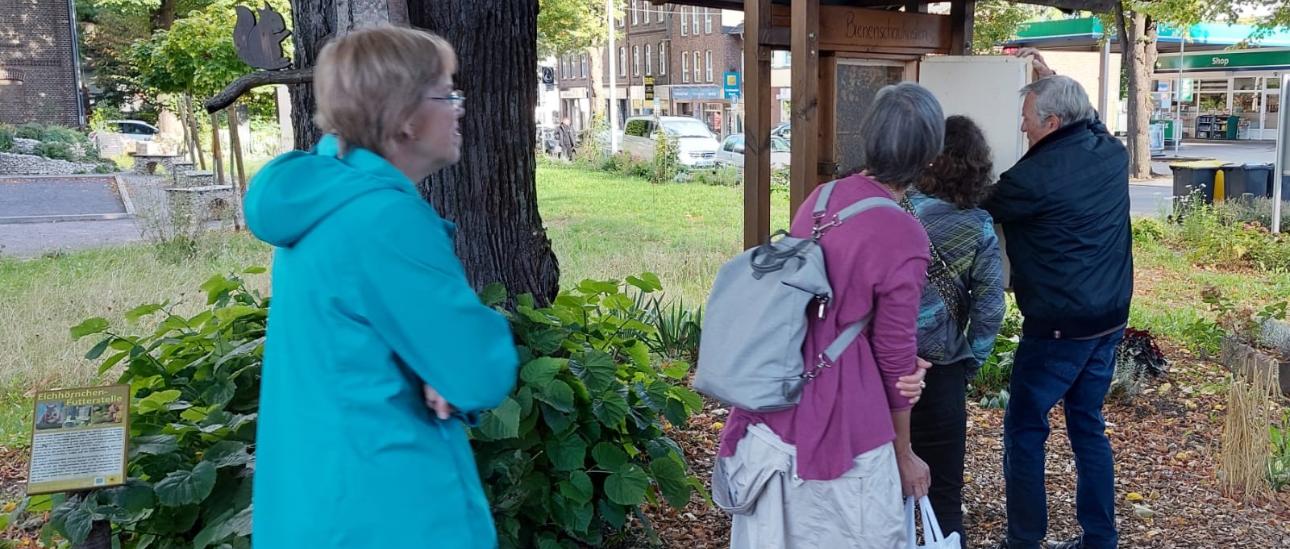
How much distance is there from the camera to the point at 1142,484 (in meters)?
4.64

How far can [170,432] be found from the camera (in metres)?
2.98

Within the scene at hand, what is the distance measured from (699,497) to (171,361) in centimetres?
216

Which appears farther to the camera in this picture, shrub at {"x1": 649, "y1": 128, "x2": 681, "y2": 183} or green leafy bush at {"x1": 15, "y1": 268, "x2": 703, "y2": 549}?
shrub at {"x1": 649, "y1": 128, "x2": 681, "y2": 183}

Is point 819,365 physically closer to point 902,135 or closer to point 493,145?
point 902,135

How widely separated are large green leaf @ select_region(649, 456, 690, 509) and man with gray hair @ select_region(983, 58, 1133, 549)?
117cm

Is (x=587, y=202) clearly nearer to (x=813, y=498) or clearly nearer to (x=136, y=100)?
(x=813, y=498)

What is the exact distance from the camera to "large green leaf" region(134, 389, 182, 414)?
302 cm

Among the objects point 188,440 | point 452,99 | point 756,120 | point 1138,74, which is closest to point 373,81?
point 452,99

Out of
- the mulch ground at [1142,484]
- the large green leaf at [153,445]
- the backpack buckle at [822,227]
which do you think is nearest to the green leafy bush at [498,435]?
the large green leaf at [153,445]

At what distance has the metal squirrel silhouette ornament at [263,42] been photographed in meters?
3.46

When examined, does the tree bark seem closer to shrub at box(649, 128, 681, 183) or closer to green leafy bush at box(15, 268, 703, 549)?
green leafy bush at box(15, 268, 703, 549)

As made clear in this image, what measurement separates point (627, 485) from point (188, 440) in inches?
51.4

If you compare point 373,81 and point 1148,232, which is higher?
point 373,81

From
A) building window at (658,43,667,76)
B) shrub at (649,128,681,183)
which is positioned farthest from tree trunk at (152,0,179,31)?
building window at (658,43,667,76)
